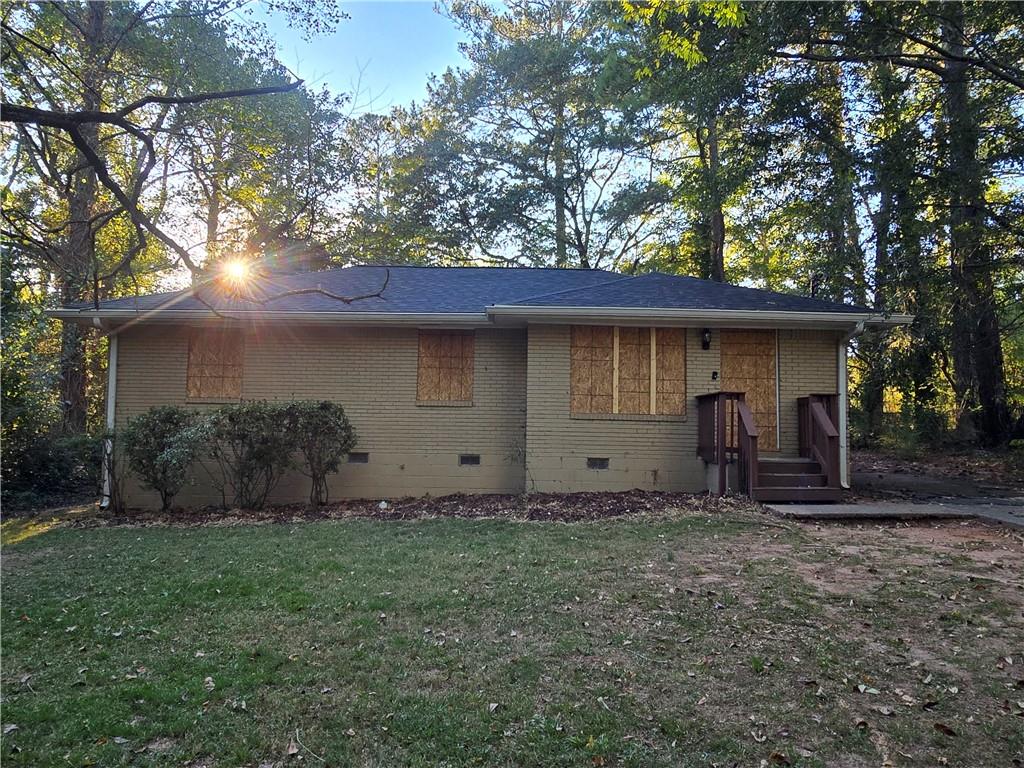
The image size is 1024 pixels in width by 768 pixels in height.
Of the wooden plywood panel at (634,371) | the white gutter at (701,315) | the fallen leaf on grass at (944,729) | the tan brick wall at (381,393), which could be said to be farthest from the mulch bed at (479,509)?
the fallen leaf on grass at (944,729)

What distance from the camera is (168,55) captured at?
961cm

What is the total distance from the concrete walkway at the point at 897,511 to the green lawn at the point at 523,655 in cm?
123

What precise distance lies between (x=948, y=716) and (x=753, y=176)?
10276 millimetres

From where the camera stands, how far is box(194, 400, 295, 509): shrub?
788 centimetres

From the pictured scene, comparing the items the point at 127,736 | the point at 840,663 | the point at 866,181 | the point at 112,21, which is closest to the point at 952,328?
the point at 866,181

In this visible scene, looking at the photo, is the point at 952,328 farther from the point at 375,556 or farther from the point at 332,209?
the point at 332,209

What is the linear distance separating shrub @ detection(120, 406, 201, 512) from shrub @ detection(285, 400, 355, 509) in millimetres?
1209

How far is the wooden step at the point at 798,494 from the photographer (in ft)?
25.4

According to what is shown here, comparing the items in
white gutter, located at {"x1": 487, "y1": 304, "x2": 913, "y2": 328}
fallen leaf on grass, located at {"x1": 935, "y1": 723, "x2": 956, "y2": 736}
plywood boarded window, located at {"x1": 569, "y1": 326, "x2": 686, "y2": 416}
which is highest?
white gutter, located at {"x1": 487, "y1": 304, "x2": 913, "y2": 328}

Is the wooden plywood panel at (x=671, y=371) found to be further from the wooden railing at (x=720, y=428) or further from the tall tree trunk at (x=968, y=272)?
the tall tree trunk at (x=968, y=272)

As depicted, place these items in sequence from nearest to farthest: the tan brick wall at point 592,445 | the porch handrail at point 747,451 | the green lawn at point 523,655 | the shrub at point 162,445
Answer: the green lawn at point 523,655 < the porch handrail at point 747,451 < the shrub at point 162,445 < the tan brick wall at point 592,445

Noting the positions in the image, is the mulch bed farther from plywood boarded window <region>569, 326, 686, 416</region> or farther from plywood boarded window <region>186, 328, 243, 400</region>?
plywood boarded window <region>186, 328, 243, 400</region>

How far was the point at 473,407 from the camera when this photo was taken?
30.2ft

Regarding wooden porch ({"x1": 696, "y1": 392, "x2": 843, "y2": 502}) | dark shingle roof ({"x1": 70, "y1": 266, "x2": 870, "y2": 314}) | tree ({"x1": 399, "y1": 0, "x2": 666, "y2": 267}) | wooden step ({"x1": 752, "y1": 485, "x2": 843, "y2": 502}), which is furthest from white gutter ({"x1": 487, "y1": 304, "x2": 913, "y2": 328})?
tree ({"x1": 399, "y1": 0, "x2": 666, "y2": 267})
